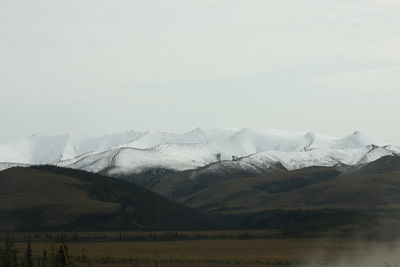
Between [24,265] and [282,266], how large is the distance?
53313 mm

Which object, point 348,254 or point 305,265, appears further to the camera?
point 348,254

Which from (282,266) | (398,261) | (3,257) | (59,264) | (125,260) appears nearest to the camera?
(59,264)

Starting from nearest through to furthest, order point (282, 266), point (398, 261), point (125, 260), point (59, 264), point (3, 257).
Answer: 1. point (59, 264)
2. point (3, 257)
3. point (398, 261)
4. point (282, 266)
5. point (125, 260)

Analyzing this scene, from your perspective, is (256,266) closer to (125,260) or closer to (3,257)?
(125,260)

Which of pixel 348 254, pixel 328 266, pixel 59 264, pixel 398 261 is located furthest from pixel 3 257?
pixel 348 254

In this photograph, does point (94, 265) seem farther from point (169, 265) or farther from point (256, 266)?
point (256, 266)

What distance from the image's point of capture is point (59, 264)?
13188 cm

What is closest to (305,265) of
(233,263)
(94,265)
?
(233,263)

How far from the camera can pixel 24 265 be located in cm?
13812

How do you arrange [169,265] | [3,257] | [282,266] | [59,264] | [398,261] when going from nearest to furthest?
1. [59,264]
2. [3,257]
3. [398,261]
4. [282,266]
5. [169,265]

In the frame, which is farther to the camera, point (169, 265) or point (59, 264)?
point (169, 265)

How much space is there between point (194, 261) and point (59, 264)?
64393 millimetres

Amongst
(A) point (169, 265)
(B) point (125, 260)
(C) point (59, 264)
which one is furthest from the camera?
(B) point (125, 260)

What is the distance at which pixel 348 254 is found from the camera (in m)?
192
